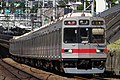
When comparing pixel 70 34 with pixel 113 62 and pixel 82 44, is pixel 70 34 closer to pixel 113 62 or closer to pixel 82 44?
pixel 82 44

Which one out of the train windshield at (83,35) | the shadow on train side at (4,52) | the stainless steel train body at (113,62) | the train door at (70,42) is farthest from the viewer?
the shadow on train side at (4,52)

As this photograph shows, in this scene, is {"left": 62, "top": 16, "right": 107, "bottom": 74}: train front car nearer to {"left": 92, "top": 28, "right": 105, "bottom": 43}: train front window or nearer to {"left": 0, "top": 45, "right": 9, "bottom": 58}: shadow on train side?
{"left": 92, "top": 28, "right": 105, "bottom": 43}: train front window

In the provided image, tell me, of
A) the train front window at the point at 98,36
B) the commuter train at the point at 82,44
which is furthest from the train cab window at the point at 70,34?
the train front window at the point at 98,36

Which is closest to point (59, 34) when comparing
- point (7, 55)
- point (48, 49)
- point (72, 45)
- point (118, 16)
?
point (72, 45)

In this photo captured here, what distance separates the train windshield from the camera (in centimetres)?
2095

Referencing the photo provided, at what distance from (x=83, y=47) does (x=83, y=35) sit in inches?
25.4

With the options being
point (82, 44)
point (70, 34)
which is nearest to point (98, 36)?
point (82, 44)

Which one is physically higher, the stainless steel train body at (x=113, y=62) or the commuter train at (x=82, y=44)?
the commuter train at (x=82, y=44)

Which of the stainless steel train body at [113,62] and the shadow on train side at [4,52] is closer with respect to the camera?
the stainless steel train body at [113,62]

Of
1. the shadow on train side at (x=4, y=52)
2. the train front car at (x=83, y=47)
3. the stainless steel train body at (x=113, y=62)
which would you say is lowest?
the shadow on train side at (x=4, y=52)

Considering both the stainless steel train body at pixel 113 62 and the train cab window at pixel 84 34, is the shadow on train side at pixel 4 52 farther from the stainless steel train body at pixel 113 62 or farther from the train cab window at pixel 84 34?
the train cab window at pixel 84 34

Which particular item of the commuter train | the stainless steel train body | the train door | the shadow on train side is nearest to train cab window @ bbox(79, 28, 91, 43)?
the commuter train

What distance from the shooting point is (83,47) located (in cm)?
2083

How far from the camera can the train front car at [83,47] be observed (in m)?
20.8
